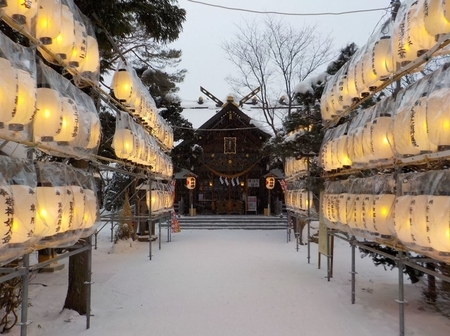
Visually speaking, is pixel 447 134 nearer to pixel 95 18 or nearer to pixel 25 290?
pixel 25 290

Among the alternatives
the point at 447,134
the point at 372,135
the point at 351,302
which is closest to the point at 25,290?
the point at 447,134

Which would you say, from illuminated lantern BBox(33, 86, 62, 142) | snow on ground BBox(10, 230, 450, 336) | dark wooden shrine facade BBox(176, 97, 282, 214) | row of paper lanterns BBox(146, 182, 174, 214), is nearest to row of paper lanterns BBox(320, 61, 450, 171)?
snow on ground BBox(10, 230, 450, 336)

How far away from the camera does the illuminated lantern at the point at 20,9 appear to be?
155 inches

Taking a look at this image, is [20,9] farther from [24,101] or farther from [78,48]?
[78,48]

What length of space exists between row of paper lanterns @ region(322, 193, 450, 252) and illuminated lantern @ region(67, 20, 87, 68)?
4.94 m

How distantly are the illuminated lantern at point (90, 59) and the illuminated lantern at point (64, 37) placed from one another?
69cm

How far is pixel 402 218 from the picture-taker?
480 centimetres

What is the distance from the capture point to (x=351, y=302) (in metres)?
7.94

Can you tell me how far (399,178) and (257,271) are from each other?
6648mm

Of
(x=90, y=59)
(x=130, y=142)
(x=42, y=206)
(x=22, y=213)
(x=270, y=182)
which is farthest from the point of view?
(x=270, y=182)

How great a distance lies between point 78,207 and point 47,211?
0.85 meters

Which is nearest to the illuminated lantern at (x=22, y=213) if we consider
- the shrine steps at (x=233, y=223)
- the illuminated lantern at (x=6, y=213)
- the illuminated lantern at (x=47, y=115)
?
the illuminated lantern at (x=6, y=213)

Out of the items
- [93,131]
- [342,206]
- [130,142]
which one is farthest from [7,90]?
[130,142]

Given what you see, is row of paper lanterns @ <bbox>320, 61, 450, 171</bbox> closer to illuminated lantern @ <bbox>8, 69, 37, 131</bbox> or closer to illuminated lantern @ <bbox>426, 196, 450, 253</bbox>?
illuminated lantern @ <bbox>426, 196, 450, 253</bbox>
